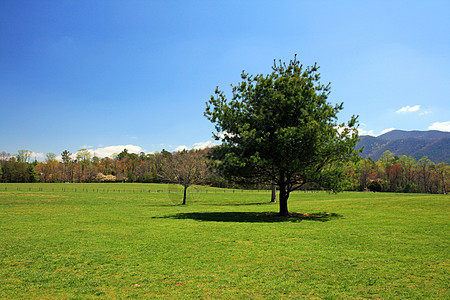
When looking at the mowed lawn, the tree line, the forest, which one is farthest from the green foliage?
the mowed lawn

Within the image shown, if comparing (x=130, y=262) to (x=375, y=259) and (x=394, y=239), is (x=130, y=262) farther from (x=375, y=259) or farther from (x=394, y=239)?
(x=394, y=239)

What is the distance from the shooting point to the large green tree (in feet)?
74.6

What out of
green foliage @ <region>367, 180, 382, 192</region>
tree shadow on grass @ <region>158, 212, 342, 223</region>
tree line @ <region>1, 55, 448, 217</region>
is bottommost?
green foliage @ <region>367, 180, 382, 192</region>

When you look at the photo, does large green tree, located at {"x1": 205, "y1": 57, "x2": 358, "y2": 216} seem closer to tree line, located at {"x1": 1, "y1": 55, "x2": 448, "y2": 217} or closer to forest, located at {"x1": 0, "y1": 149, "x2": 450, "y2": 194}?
tree line, located at {"x1": 1, "y1": 55, "x2": 448, "y2": 217}

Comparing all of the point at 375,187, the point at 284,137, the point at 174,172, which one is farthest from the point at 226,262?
the point at 375,187

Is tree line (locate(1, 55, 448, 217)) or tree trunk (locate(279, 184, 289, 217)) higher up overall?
tree line (locate(1, 55, 448, 217))

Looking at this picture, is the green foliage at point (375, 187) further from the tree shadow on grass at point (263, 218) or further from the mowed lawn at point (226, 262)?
the mowed lawn at point (226, 262)

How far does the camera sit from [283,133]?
22766mm

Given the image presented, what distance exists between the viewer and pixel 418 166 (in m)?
121

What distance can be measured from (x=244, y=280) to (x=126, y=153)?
195 metres

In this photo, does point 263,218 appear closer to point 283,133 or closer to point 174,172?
point 283,133

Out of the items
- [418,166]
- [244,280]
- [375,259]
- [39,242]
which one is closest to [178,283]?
[244,280]

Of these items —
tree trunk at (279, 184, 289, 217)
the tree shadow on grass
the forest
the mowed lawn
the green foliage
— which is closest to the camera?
the mowed lawn

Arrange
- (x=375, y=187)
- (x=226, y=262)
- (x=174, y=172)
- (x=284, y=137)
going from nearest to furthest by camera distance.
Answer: (x=226, y=262)
(x=284, y=137)
(x=174, y=172)
(x=375, y=187)
